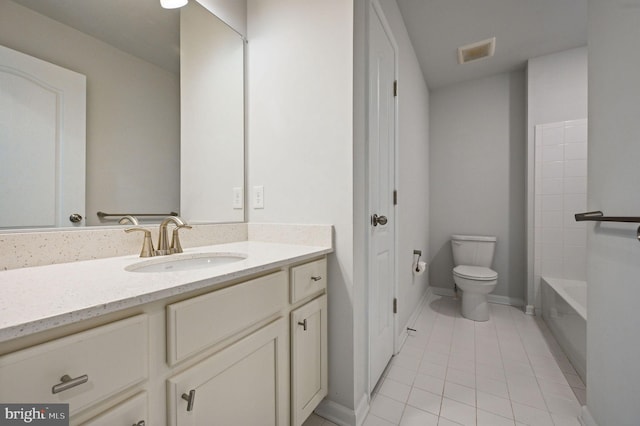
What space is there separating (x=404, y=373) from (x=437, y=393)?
0.23 meters

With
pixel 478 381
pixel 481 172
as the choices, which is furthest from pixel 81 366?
pixel 481 172

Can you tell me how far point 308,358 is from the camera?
3.64 ft

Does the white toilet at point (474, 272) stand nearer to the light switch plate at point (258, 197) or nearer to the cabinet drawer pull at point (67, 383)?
the light switch plate at point (258, 197)

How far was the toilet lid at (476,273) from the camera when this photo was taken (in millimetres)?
2349

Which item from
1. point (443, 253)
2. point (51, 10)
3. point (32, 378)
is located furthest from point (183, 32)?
point (443, 253)

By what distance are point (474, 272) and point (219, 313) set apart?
8.16 feet

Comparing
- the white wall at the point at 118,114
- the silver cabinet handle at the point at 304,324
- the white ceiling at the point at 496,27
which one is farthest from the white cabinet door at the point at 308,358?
the white ceiling at the point at 496,27

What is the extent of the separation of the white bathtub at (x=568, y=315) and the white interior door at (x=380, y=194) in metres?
1.10

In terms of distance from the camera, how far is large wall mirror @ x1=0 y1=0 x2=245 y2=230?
2.78 ft

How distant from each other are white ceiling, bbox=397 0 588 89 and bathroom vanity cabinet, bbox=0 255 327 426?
2180 mm

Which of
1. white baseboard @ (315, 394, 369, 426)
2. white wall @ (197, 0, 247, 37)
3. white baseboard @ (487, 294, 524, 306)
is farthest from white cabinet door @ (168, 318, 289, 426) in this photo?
white baseboard @ (487, 294, 524, 306)

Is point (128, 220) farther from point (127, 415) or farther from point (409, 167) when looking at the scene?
point (409, 167)

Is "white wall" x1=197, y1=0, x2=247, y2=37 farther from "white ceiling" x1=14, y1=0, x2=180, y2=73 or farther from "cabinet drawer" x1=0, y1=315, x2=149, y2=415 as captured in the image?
"cabinet drawer" x1=0, y1=315, x2=149, y2=415

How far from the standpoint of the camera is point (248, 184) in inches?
60.6
